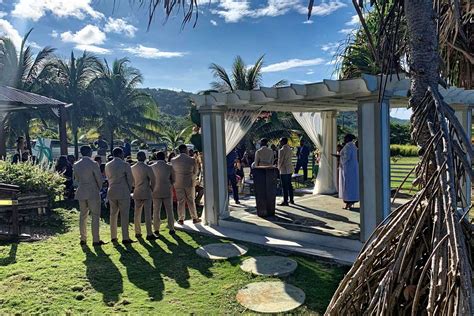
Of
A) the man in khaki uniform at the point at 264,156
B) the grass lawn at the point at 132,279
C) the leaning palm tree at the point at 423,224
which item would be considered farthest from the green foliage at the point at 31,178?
the leaning palm tree at the point at 423,224

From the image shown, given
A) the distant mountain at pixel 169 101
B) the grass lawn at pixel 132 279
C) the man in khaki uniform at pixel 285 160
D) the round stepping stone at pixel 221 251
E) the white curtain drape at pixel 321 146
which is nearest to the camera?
the grass lawn at pixel 132 279

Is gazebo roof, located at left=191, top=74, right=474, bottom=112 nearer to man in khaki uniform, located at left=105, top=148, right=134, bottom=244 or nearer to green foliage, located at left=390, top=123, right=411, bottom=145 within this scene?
man in khaki uniform, located at left=105, top=148, right=134, bottom=244

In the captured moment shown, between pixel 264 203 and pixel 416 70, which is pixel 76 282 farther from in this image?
pixel 416 70

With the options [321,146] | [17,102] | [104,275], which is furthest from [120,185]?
[17,102]

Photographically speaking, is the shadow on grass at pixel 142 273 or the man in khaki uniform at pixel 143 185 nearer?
the shadow on grass at pixel 142 273

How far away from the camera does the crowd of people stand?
25.1 feet

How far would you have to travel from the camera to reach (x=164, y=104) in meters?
85.8

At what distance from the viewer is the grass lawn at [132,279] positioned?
4.96m

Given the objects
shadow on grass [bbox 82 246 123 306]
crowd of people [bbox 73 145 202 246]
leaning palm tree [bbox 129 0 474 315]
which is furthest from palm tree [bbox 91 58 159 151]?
leaning palm tree [bbox 129 0 474 315]

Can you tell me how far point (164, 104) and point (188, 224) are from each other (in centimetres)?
7907

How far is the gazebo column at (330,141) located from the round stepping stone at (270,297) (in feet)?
22.6

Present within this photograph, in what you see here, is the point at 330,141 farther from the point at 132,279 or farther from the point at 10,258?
the point at 10,258

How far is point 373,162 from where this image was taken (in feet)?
21.7

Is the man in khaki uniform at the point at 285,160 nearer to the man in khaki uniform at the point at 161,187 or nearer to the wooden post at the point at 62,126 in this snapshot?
the man in khaki uniform at the point at 161,187
